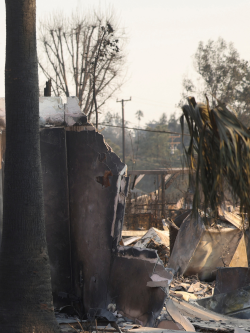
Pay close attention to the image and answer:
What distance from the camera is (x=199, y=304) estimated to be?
635 centimetres

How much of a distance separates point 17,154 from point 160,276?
2.30m

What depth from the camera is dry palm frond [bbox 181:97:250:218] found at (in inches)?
92.1

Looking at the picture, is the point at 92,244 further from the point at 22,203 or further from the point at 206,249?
the point at 206,249

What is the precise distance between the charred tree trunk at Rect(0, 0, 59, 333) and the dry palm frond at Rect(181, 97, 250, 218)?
1916 mm

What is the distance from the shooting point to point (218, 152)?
7.91ft

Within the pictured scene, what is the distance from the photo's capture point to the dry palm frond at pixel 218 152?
234 centimetres

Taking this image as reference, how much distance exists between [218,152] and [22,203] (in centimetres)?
216

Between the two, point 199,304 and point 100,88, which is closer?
point 199,304

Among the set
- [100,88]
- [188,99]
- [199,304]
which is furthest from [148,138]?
[188,99]

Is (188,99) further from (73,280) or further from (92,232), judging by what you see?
(73,280)

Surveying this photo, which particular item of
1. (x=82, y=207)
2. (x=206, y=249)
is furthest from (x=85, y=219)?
(x=206, y=249)

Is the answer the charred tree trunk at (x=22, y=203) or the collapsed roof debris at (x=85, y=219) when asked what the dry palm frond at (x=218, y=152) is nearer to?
the charred tree trunk at (x=22, y=203)

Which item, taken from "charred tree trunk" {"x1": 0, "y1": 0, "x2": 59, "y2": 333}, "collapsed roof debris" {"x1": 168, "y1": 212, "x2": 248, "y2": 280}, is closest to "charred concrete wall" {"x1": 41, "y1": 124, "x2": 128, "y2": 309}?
"charred tree trunk" {"x1": 0, "y1": 0, "x2": 59, "y2": 333}

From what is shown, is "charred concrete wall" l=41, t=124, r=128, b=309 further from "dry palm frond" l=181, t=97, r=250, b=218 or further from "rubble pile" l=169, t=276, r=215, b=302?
"dry palm frond" l=181, t=97, r=250, b=218
